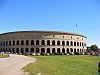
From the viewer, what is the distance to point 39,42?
382 ft

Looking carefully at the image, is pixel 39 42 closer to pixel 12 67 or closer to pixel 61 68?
pixel 12 67

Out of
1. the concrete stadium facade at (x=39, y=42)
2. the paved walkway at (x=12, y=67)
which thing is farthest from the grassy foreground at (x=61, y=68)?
the concrete stadium facade at (x=39, y=42)

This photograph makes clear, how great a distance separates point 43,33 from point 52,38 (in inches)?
190

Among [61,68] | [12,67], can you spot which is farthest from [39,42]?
[61,68]

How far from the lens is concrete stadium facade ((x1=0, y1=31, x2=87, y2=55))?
11638 cm

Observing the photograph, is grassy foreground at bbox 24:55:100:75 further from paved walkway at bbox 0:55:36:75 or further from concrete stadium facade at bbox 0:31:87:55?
concrete stadium facade at bbox 0:31:87:55

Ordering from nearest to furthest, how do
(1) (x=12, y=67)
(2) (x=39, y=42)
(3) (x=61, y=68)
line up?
(3) (x=61, y=68) < (1) (x=12, y=67) < (2) (x=39, y=42)

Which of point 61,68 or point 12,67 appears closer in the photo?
point 61,68

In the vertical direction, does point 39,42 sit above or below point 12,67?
above

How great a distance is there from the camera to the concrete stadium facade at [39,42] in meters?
116

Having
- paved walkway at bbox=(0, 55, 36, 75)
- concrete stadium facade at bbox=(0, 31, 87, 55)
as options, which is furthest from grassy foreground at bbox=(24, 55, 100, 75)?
concrete stadium facade at bbox=(0, 31, 87, 55)

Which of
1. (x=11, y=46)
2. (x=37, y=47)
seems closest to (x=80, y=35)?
(x=37, y=47)

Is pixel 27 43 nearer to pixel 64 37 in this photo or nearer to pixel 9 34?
pixel 9 34

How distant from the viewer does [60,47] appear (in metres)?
119
